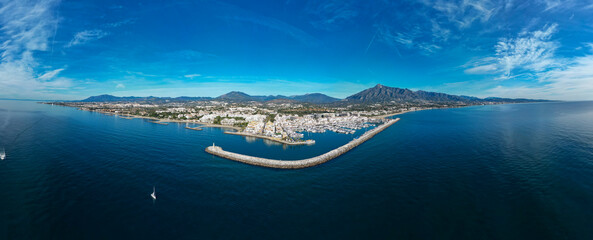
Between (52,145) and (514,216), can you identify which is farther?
(52,145)

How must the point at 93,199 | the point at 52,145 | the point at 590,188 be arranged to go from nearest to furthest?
1. the point at 93,199
2. the point at 590,188
3. the point at 52,145

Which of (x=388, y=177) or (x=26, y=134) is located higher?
(x=26, y=134)

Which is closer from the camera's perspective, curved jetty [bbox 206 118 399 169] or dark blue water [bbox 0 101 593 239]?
dark blue water [bbox 0 101 593 239]

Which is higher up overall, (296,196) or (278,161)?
(278,161)

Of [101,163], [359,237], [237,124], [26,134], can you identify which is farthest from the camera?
[237,124]

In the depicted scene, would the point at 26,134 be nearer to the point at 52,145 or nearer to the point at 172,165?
the point at 52,145

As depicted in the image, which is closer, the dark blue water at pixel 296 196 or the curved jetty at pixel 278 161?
the dark blue water at pixel 296 196

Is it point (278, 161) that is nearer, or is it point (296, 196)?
point (296, 196)

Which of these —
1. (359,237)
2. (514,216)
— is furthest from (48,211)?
(514,216)
